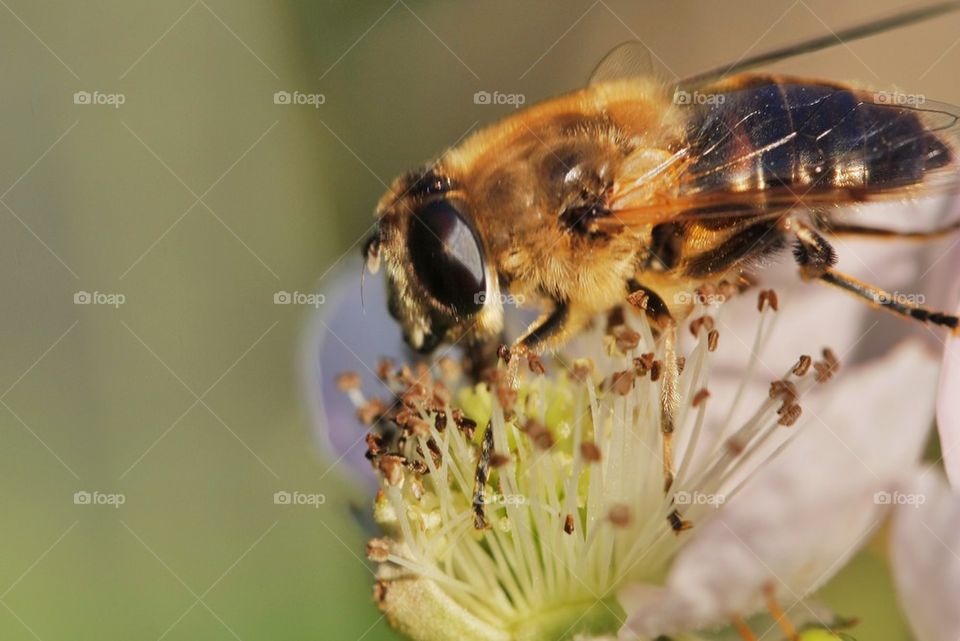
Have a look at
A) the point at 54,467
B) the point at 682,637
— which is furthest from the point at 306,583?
the point at 682,637

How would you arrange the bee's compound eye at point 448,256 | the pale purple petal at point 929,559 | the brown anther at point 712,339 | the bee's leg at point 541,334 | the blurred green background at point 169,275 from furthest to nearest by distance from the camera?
the blurred green background at point 169,275 < the brown anther at point 712,339 < the bee's leg at point 541,334 < the bee's compound eye at point 448,256 < the pale purple petal at point 929,559

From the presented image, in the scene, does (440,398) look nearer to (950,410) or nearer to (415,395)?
(415,395)

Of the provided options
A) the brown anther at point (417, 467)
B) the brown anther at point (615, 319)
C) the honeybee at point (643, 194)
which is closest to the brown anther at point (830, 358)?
the honeybee at point (643, 194)

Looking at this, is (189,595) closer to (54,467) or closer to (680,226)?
(54,467)

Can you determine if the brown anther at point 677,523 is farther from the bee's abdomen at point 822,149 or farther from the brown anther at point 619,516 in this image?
the bee's abdomen at point 822,149

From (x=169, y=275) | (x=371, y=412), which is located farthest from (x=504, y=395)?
(x=169, y=275)

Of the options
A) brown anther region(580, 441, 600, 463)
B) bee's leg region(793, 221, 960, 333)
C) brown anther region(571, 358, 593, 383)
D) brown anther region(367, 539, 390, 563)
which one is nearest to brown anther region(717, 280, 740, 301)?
bee's leg region(793, 221, 960, 333)
